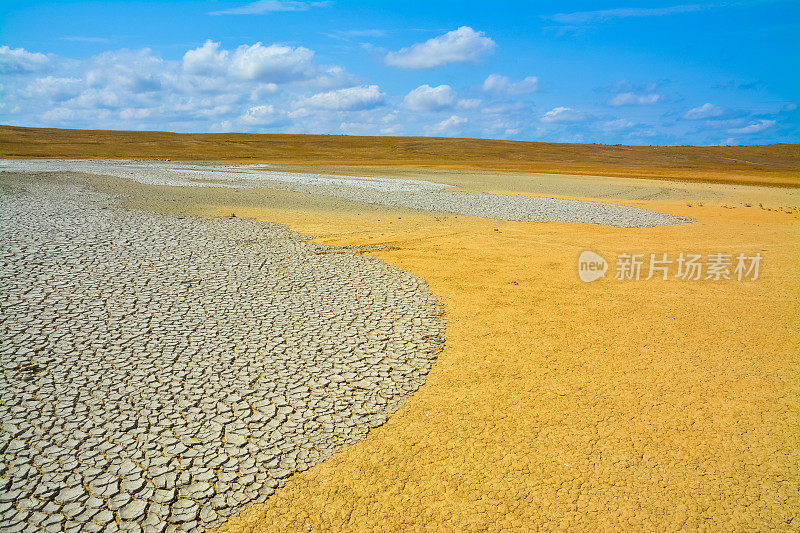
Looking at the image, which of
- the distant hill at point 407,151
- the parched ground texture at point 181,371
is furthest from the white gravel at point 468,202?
the distant hill at point 407,151

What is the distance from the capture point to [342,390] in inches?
183

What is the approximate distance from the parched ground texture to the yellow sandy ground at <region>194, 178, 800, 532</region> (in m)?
0.41

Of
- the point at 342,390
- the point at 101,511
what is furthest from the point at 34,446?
the point at 342,390

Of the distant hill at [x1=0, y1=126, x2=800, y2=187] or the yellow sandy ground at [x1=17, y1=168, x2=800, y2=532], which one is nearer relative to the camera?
the yellow sandy ground at [x1=17, y1=168, x2=800, y2=532]

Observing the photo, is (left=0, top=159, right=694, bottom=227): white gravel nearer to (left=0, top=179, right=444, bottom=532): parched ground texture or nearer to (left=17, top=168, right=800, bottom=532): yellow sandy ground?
(left=17, top=168, right=800, bottom=532): yellow sandy ground

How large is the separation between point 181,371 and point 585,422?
396 centimetres

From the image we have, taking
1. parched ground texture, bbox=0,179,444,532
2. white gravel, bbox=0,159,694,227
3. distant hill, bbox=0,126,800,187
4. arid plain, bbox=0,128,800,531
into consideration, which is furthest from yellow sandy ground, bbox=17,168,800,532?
distant hill, bbox=0,126,800,187

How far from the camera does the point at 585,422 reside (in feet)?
13.8

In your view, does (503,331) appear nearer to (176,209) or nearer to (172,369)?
(172,369)

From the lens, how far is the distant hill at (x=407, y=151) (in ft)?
175

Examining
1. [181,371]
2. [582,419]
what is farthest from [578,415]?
[181,371]

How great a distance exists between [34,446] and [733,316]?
8527 mm

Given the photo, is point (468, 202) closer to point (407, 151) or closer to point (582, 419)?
point (582, 419)

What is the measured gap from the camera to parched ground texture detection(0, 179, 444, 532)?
3.30 meters
